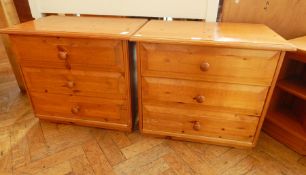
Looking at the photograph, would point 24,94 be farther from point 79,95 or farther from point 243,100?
point 243,100

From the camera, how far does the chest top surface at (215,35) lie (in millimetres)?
955

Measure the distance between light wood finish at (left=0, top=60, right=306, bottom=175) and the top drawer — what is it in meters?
0.47

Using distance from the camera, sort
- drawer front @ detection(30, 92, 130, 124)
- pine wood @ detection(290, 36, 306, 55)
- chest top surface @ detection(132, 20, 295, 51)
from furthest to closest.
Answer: drawer front @ detection(30, 92, 130, 124)
pine wood @ detection(290, 36, 306, 55)
chest top surface @ detection(132, 20, 295, 51)

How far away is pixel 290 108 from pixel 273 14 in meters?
0.65

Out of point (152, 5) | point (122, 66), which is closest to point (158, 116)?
point (122, 66)

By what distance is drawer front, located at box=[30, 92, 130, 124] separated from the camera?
50.6 inches

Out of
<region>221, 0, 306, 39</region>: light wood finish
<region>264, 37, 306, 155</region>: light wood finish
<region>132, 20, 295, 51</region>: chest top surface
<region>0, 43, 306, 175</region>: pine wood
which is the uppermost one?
<region>221, 0, 306, 39</region>: light wood finish

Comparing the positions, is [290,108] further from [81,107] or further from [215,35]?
[81,107]

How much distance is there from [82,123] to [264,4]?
136cm

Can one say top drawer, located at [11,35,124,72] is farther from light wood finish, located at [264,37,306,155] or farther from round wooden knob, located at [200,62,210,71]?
light wood finish, located at [264,37,306,155]

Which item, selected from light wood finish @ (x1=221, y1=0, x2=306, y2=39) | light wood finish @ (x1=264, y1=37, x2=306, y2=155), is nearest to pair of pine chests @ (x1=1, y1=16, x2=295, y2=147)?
light wood finish @ (x1=221, y1=0, x2=306, y2=39)

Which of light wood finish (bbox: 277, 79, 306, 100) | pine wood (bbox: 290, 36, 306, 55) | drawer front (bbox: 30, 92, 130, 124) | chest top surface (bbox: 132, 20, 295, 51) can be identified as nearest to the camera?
chest top surface (bbox: 132, 20, 295, 51)

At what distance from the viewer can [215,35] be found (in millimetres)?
1052

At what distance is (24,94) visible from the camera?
5.96 feet
